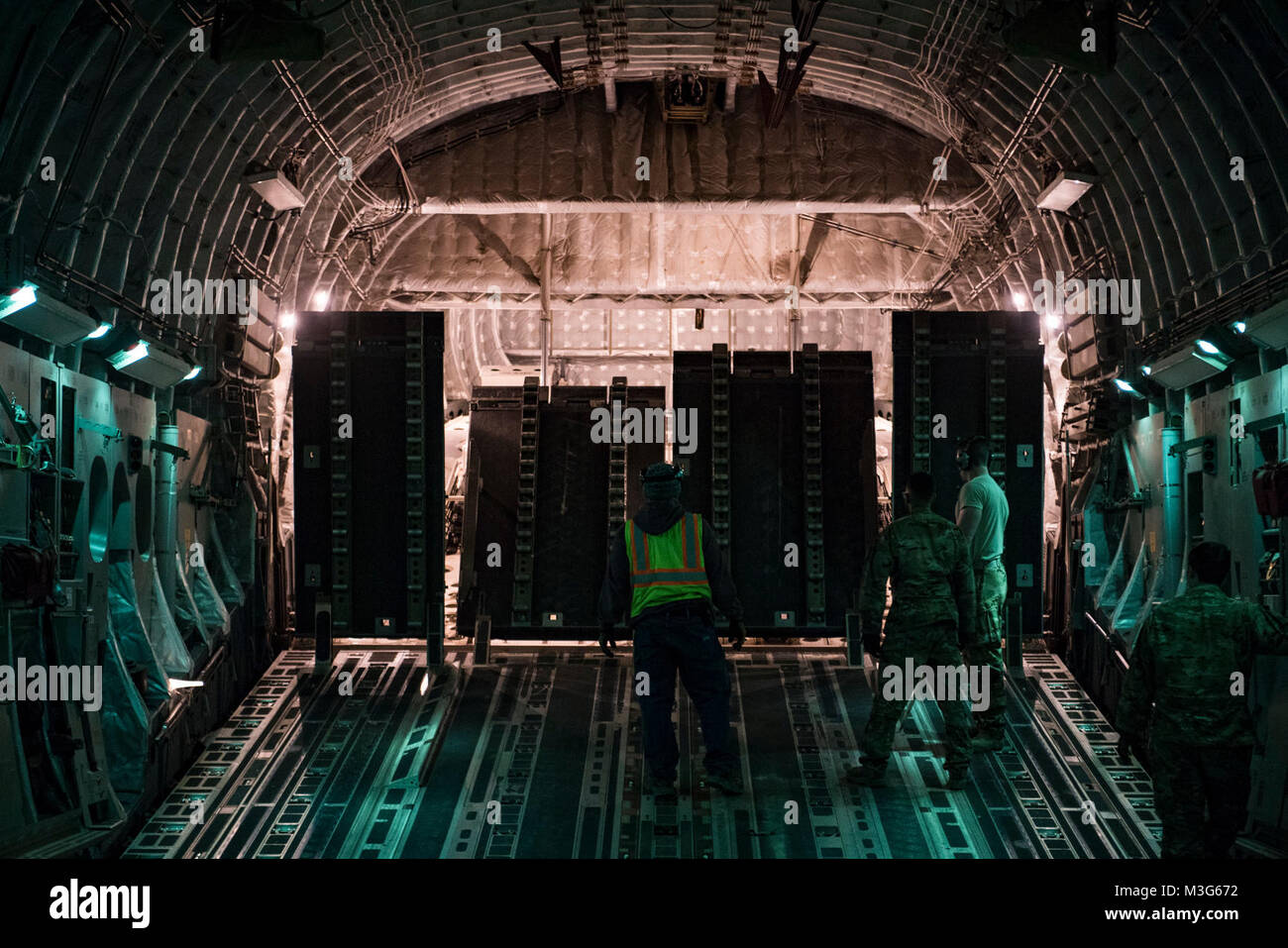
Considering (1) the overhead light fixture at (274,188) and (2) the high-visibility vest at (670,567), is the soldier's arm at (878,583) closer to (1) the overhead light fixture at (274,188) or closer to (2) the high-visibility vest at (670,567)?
(2) the high-visibility vest at (670,567)

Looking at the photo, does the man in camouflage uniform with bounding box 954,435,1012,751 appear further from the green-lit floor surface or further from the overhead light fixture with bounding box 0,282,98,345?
the overhead light fixture with bounding box 0,282,98,345

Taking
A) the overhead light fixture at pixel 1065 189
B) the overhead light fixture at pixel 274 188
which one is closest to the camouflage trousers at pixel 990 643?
the overhead light fixture at pixel 1065 189

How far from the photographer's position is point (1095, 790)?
9281mm

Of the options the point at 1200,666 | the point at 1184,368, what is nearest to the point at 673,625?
the point at 1200,666

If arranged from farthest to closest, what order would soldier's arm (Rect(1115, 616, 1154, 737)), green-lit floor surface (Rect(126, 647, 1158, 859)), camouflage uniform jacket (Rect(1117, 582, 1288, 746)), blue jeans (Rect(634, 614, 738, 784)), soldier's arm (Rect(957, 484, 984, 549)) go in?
soldier's arm (Rect(957, 484, 984, 549)), blue jeans (Rect(634, 614, 738, 784)), green-lit floor surface (Rect(126, 647, 1158, 859)), soldier's arm (Rect(1115, 616, 1154, 737)), camouflage uniform jacket (Rect(1117, 582, 1288, 746))

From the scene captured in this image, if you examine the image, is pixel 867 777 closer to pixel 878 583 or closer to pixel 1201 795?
pixel 878 583

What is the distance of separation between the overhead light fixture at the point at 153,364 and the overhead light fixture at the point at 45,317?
2.98ft

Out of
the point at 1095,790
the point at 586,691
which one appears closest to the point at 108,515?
the point at 586,691

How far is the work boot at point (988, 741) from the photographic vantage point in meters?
9.76

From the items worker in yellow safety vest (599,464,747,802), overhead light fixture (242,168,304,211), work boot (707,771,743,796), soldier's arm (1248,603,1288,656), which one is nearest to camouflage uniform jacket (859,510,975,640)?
worker in yellow safety vest (599,464,747,802)

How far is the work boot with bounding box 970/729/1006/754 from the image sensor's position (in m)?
9.76

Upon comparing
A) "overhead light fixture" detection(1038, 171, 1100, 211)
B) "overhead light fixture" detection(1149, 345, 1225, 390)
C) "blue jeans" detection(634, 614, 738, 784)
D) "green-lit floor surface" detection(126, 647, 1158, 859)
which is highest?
"overhead light fixture" detection(1038, 171, 1100, 211)

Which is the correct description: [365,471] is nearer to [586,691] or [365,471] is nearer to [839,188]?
[586,691]

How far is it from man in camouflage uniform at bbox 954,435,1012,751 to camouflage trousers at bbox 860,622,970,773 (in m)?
0.69
